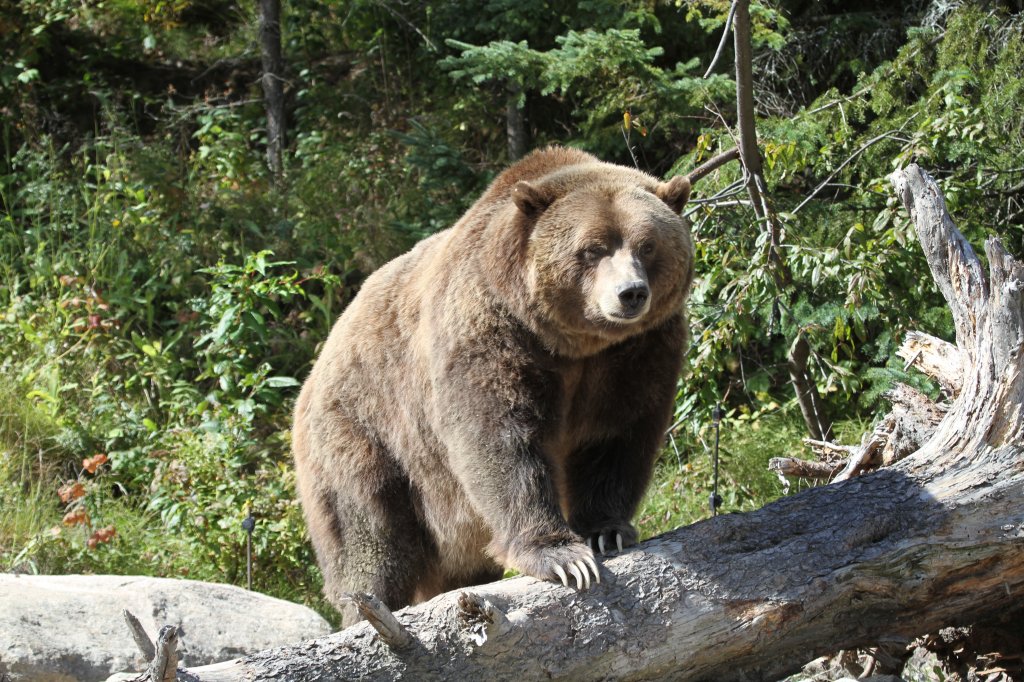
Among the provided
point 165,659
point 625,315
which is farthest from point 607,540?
point 165,659

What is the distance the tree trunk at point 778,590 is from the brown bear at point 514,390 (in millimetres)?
242

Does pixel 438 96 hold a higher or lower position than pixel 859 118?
higher

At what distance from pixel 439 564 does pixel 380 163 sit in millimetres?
5217

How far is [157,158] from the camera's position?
9.32 meters

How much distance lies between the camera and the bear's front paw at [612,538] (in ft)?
13.1

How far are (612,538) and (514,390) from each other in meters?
0.66

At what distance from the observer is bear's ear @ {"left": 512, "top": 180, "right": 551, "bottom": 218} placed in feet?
13.8

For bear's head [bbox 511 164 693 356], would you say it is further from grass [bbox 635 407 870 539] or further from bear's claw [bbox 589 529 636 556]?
grass [bbox 635 407 870 539]

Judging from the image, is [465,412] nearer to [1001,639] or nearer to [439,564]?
[439,564]

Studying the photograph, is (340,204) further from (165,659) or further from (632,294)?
(165,659)

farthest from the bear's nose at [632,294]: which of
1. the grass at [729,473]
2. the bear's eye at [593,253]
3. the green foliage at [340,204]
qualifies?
the grass at [729,473]

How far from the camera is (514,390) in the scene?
4.02 metres

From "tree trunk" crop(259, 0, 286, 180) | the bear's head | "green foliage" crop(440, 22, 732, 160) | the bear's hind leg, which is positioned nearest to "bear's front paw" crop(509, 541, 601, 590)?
the bear's head

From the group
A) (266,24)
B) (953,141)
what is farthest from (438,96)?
(953,141)
